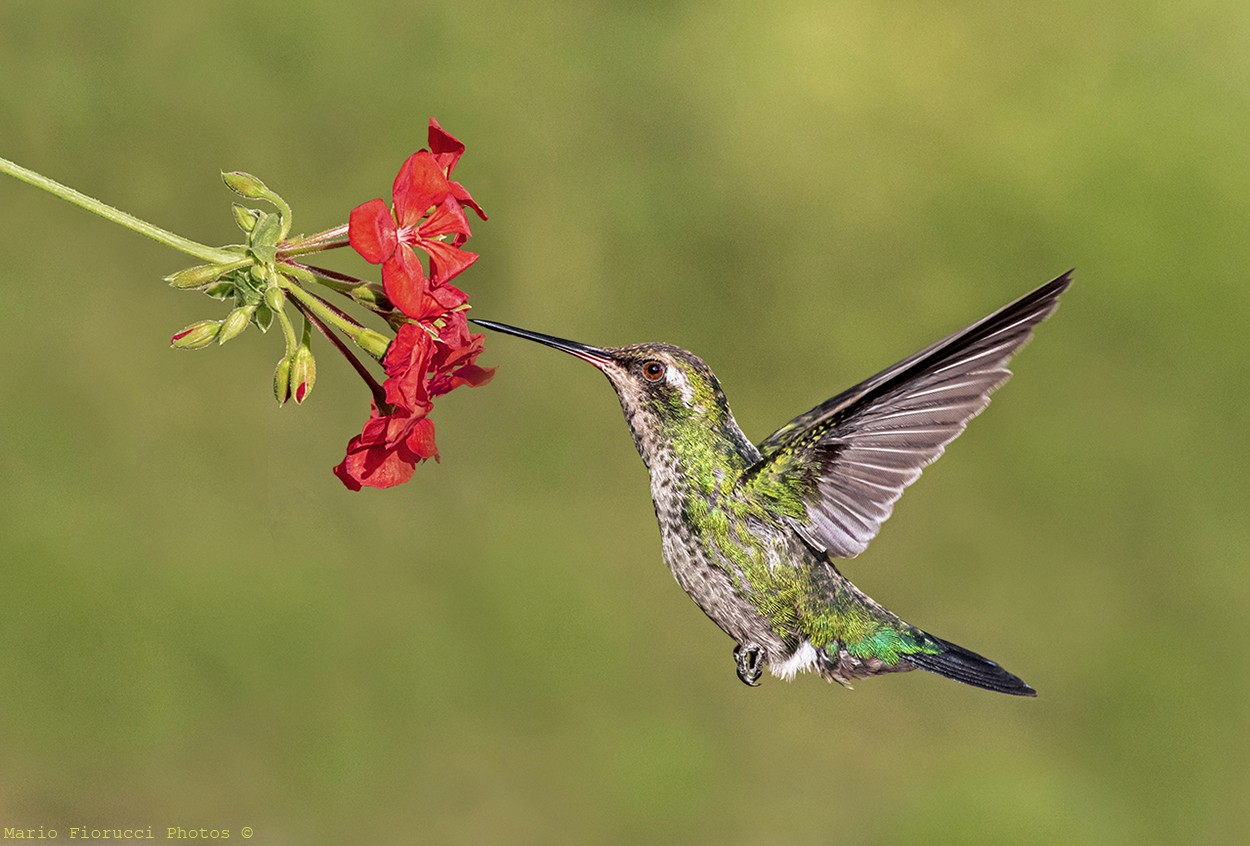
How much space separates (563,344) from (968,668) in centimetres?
43

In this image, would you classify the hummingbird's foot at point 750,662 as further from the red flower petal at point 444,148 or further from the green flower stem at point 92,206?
the green flower stem at point 92,206

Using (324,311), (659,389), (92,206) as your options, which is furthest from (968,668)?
(92,206)

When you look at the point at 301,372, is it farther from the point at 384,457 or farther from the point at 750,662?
the point at 750,662

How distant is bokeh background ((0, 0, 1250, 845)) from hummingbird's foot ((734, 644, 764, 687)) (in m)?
1.46

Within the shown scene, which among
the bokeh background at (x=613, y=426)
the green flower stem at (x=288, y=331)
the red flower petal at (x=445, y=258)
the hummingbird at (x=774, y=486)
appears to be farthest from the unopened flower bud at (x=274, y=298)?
the bokeh background at (x=613, y=426)

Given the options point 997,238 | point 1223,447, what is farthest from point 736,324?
point 1223,447

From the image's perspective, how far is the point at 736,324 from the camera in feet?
9.51

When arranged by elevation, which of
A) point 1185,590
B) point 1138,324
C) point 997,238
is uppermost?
point 997,238

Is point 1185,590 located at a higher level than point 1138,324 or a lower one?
lower

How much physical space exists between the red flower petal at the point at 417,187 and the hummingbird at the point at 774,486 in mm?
240

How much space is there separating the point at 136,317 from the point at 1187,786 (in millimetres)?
2228

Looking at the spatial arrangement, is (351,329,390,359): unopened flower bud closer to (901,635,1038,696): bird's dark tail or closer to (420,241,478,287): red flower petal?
(420,241,478,287): red flower petal

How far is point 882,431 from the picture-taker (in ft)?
3.61

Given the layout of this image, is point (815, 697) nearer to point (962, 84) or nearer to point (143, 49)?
point (962, 84)
